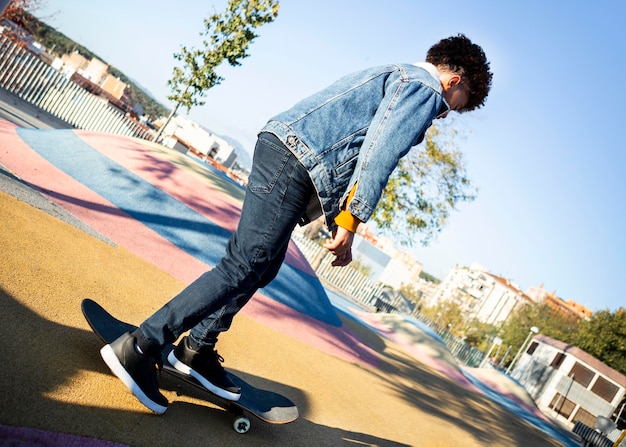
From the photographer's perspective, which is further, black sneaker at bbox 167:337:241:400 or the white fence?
the white fence

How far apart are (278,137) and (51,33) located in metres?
160

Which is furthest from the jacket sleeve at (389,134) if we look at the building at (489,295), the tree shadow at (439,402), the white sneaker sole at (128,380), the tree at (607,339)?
the building at (489,295)

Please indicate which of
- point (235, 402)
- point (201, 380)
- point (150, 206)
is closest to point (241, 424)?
point (235, 402)

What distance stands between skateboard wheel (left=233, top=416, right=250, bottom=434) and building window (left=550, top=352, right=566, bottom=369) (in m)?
30.0

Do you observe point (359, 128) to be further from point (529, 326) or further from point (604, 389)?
point (529, 326)

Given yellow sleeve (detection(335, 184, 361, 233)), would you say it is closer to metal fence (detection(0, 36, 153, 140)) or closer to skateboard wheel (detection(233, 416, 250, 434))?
skateboard wheel (detection(233, 416, 250, 434))

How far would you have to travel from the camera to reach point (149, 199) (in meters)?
6.97

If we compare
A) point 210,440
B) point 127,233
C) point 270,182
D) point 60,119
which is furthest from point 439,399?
point 60,119

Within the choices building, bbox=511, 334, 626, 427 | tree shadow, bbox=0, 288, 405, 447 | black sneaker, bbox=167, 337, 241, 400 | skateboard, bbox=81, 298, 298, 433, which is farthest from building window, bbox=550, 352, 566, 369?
black sneaker, bbox=167, 337, 241, 400

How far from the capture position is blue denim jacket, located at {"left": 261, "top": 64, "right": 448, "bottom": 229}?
81.7 inches

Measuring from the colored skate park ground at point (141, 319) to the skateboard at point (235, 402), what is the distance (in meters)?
0.08

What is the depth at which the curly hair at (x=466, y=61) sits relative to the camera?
8.01ft

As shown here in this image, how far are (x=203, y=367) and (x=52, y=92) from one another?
17711mm

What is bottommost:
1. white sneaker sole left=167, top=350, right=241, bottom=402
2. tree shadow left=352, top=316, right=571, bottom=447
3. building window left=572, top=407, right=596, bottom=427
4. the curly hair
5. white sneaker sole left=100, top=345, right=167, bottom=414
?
tree shadow left=352, top=316, right=571, bottom=447
